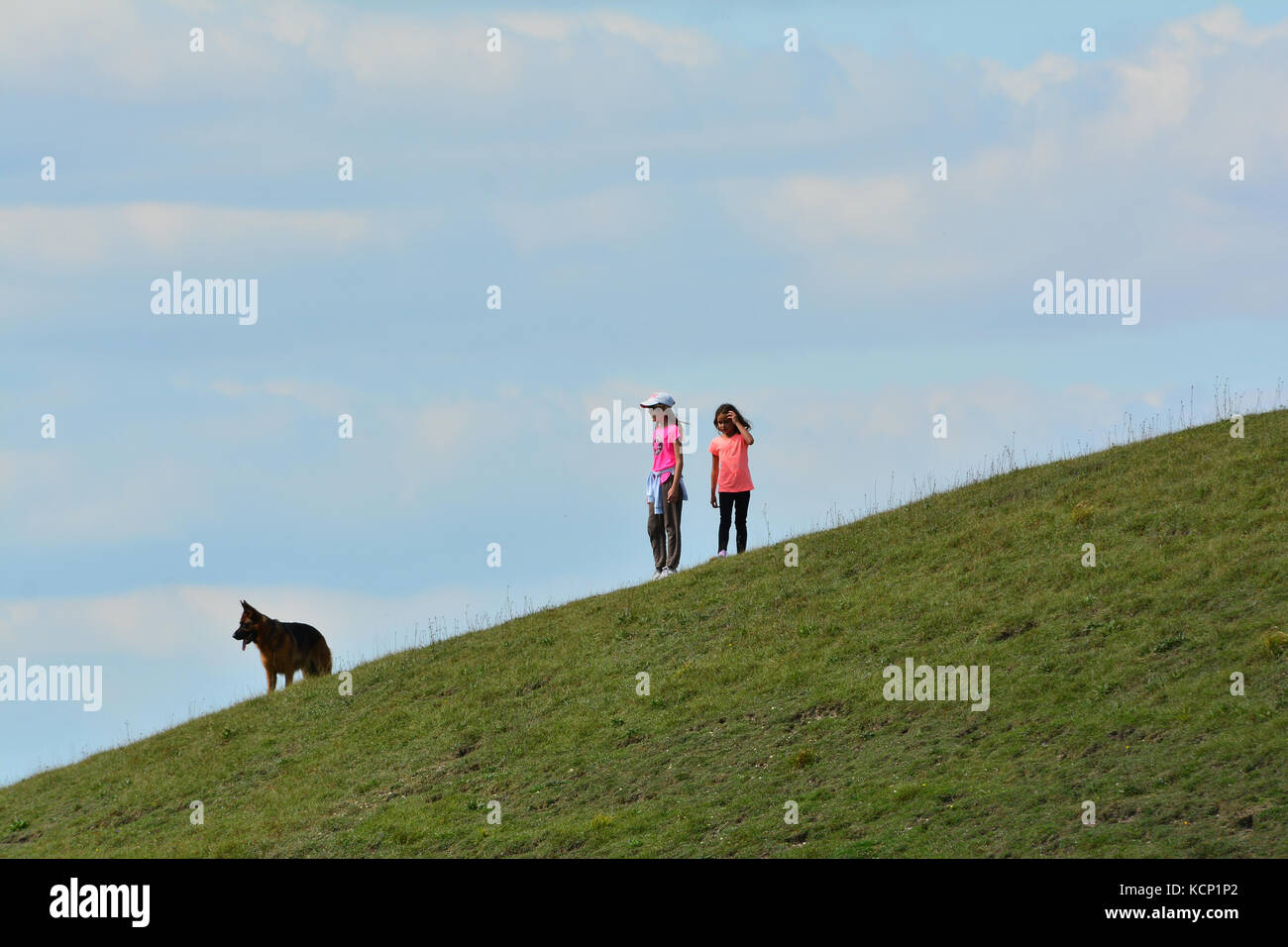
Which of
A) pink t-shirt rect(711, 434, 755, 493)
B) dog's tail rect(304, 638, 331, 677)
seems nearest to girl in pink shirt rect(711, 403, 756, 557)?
pink t-shirt rect(711, 434, 755, 493)

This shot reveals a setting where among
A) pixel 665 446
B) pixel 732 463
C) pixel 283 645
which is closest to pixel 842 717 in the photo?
pixel 732 463

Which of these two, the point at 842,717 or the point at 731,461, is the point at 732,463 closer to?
the point at 731,461

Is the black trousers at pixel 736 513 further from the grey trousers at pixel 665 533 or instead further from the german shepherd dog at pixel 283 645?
the german shepherd dog at pixel 283 645

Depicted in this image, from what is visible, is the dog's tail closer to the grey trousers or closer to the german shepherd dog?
the german shepherd dog

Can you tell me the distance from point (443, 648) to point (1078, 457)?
1248cm

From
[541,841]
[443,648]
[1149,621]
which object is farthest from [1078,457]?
[541,841]

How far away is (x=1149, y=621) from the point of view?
20.0 m

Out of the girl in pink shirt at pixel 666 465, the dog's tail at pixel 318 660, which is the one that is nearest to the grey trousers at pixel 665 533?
the girl in pink shirt at pixel 666 465

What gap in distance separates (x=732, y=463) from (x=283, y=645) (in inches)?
384

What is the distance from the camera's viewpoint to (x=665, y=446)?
26.8 meters

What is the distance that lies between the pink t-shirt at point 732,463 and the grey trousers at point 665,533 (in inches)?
37.9

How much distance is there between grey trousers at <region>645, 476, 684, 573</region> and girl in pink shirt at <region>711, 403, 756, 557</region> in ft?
2.55

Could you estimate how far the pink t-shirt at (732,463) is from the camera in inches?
1038
